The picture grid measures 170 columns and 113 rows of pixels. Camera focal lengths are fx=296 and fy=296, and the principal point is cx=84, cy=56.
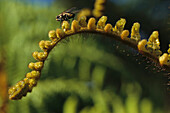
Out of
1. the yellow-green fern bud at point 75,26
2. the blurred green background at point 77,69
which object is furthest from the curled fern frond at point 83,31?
the blurred green background at point 77,69

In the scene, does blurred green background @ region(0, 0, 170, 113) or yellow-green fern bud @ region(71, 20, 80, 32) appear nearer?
yellow-green fern bud @ region(71, 20, 80, 32)

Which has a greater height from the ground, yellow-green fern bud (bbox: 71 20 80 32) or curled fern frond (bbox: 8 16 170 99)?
yellow-green fern bud (bbox: 71 20 80 32)

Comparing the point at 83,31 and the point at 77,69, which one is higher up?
the point at 83,31

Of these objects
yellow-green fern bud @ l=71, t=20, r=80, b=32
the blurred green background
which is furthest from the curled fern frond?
the blurred green background

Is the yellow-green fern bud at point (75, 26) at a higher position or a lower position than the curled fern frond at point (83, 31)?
higher

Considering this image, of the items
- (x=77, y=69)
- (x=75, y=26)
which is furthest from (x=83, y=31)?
(x=77, y=69)

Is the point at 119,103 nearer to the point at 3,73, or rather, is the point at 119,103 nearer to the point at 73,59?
the point at 73,59

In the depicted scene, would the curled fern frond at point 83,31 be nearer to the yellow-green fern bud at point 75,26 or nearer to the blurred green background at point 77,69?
the yellow-green fern bud at point 75,26

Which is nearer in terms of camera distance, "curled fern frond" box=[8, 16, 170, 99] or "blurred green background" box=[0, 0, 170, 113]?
"curled fern frond" box=[8, 16, 170, 99]

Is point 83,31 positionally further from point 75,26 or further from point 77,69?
point 77,69

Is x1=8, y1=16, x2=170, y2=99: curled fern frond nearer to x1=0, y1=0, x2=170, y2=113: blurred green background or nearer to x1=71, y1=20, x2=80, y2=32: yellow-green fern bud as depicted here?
x1=71, y1=20, x2=80, y2=32: yellow-green fern bud
